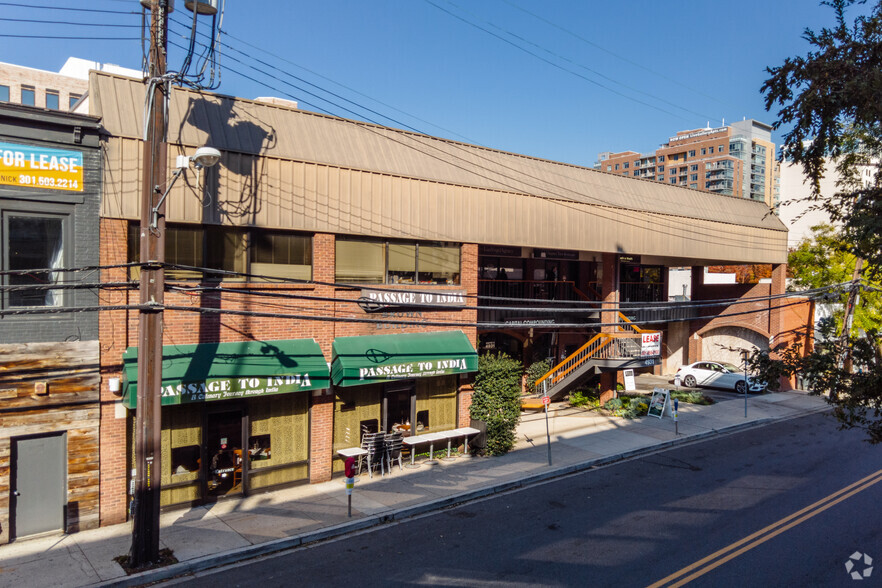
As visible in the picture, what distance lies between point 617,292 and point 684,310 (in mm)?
9675

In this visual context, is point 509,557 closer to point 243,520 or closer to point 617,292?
point 243,520

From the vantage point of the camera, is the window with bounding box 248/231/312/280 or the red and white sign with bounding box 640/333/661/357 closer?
the window with bounding box 248/231/312/280

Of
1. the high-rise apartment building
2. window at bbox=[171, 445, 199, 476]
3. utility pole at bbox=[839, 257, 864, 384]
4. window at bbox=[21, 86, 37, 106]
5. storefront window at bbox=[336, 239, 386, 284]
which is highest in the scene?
the high-rise apartment building

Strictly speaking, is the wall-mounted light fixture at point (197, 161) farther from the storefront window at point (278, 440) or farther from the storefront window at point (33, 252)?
the storefront window at point (278, 440)


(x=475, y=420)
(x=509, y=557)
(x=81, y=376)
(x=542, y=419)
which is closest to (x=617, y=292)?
(x=542, y=419)

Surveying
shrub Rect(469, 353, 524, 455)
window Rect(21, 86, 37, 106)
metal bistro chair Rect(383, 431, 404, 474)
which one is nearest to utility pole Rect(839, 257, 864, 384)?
shrub Rect(469, 353, 524, 455)

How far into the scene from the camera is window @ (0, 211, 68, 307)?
1130 cm

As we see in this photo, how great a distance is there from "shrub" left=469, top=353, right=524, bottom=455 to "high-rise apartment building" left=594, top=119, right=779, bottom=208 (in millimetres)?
105442

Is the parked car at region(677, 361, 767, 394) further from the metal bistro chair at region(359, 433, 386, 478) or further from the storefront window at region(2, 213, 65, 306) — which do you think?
the storefront window at region(2, 213, 65, 306)

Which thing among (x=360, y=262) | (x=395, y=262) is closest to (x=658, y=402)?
(x=395, y=262)

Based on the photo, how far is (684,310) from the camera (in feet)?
107

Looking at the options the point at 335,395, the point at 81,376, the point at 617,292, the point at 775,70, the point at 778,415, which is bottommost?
the point at 778,415

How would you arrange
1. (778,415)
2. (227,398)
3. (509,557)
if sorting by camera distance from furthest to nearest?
1. (778,415)
2. (227,398)
3. (509,557)

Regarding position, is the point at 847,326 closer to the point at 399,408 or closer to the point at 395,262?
the point at 395,262
